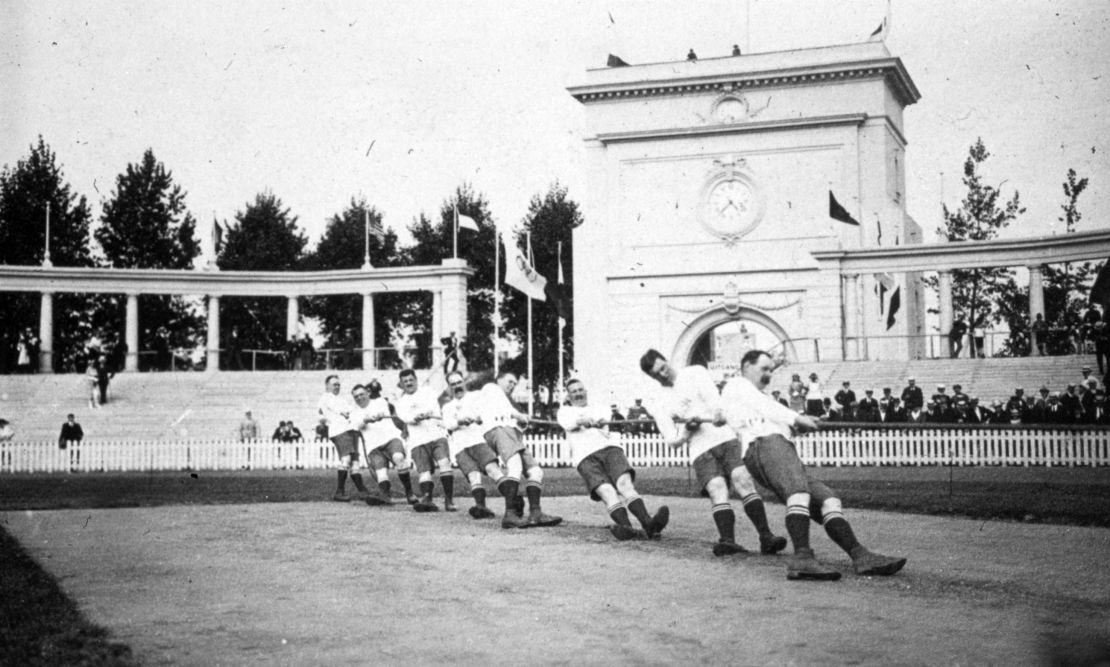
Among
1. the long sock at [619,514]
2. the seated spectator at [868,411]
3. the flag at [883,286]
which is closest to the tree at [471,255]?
the flag at [883,286]

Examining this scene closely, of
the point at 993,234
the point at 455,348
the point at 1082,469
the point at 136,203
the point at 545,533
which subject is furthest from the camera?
the point at 136,203

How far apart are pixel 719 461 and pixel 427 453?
629 centimetres

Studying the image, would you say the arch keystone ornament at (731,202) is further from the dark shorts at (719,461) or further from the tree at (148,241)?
the dark shorts at (719,461)

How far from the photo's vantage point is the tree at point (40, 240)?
48.2m

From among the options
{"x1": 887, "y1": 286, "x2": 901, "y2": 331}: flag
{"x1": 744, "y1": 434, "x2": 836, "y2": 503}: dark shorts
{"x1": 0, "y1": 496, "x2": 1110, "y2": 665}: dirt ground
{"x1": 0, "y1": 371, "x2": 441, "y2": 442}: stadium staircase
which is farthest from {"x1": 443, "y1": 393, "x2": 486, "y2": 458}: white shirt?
{"x1": 887, "y1": 286, "x2": 901, "y2": 331}: flag

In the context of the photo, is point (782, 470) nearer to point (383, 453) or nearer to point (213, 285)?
point (383, 453)

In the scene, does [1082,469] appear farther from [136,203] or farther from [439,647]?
[136,203]

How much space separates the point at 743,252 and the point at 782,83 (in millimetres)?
6604

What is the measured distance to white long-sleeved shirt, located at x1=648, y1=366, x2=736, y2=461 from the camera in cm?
1165

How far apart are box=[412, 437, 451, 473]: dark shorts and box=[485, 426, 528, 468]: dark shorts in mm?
1972

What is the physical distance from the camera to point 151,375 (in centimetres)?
4788

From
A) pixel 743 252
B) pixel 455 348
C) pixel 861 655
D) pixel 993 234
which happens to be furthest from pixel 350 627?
pixel 993 234

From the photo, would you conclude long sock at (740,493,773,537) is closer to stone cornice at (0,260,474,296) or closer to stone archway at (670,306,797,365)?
stone archway at (670,306,797,365)

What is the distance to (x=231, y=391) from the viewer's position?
4591cm
